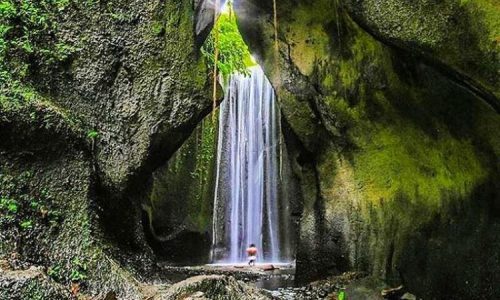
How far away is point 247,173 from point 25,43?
9.95 m

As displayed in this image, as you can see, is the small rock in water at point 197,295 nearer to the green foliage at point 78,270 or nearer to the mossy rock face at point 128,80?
the green foliage at point 78,270

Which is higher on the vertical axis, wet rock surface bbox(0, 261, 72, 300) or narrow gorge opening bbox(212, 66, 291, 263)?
narrow gorge opening bbox(212, 66, 291, 263)

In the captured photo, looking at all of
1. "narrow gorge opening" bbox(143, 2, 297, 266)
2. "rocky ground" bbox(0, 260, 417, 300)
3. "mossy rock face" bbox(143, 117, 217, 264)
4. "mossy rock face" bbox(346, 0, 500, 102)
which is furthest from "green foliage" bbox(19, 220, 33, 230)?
"narrow gorge opening" bbox(143, 2, 297, 266)

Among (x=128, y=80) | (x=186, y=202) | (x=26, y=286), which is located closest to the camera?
(x=26, y=286)

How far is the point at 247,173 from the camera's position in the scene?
1464 centimetres

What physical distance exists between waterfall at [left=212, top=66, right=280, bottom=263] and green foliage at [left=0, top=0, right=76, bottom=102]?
8972 millimetres

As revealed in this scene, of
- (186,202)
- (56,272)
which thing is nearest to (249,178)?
(186,202)

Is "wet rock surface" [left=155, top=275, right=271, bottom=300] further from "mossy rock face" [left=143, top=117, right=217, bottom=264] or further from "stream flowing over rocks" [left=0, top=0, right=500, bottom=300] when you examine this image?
"mossy rock face" [left=143, top=117, right=217, bottom=264]

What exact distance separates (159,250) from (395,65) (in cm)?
714

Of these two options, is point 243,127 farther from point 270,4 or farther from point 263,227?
point 270,4

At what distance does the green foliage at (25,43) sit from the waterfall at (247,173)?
8.97m

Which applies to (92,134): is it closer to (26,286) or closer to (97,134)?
(97,134)

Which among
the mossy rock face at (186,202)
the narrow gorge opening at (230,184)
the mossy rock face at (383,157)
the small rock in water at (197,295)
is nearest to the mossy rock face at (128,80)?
the small rock in water at (197,295)

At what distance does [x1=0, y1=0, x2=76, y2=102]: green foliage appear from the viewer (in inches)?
189
